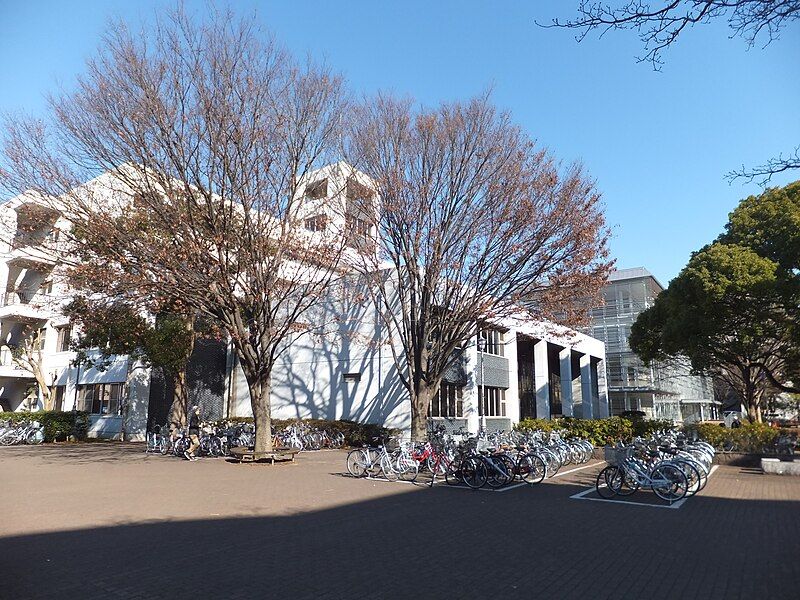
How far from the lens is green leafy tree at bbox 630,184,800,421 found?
2050 cm

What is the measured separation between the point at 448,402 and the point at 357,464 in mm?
13667

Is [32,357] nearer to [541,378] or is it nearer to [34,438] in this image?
[34,438]

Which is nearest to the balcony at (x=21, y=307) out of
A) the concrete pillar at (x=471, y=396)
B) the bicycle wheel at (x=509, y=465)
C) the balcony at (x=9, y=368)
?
the balcony at (x=9, y=368)

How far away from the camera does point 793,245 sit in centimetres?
2031

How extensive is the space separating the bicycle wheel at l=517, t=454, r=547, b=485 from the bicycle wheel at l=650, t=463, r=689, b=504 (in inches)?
118

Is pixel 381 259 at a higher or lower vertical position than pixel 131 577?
higher

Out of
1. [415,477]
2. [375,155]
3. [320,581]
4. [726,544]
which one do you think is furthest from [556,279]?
[320,581]

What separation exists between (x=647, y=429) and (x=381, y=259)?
42.6ft

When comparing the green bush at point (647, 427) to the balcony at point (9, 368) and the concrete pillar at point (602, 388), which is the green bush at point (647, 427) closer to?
the concrete pillar at point (602, 388)

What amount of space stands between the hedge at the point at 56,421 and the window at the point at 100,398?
1.58 metres

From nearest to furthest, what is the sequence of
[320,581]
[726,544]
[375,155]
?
[320,581] → [726,544] → [375,155]

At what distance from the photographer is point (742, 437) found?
1989 centimetres

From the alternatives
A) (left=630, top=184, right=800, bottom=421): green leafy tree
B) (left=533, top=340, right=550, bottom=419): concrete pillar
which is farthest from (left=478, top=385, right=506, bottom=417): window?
(left=630, top=184, right=800, bottom=421): green leafy tree

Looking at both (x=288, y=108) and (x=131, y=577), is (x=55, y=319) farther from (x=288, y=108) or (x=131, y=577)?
(x=131, y=577)
